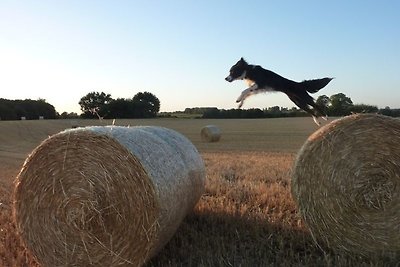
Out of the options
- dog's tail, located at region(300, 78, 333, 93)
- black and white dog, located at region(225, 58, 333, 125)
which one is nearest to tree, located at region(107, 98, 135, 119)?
black and white dog, located at region(225, 58, 333, 125)

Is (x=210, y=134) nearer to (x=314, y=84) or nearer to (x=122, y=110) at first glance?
(x=314, y=84)

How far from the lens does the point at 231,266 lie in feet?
12.6

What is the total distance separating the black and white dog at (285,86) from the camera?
8055mm

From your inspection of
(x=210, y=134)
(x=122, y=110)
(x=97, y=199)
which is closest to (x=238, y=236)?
(x=97, y=199)

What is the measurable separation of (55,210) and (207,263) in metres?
1.38

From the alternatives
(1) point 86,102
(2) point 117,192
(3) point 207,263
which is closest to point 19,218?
(2) point 117,192

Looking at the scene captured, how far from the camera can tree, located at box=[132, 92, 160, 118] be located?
50688 millimetres

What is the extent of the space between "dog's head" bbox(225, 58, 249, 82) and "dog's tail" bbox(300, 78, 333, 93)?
1.06 meters

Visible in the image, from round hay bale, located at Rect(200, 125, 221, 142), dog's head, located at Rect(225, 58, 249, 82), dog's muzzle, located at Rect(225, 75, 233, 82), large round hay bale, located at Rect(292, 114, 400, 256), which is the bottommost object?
round hay bale, located at Rect(200, 125, 221, 142)

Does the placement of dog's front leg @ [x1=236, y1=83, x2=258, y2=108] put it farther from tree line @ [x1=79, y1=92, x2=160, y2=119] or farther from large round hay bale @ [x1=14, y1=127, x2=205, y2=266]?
tree line @ [x1=79, y1=92, x2=160, y2=119]

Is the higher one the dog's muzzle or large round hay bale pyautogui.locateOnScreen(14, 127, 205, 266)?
the dog's muzzle

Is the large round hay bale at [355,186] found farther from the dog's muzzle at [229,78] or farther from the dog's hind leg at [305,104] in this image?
the dog's muzzle at [229,78]

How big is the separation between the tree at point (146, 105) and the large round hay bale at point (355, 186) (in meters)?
46.0

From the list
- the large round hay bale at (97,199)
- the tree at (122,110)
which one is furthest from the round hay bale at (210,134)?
the tree at (122,110)
